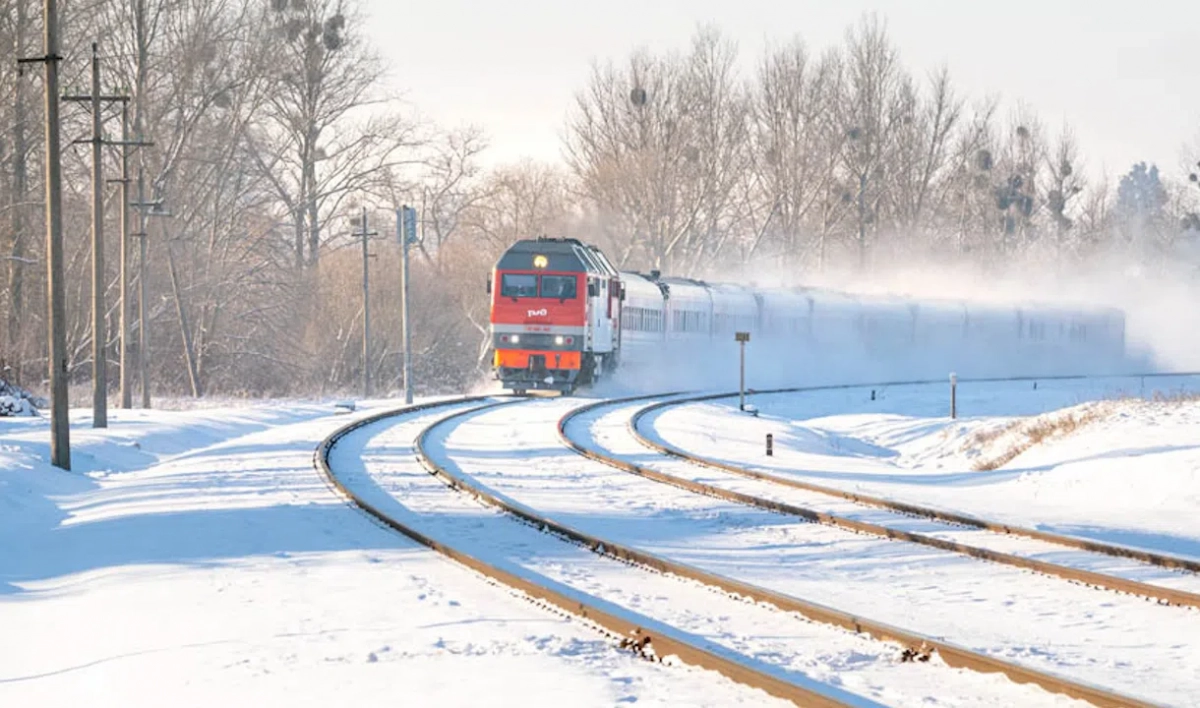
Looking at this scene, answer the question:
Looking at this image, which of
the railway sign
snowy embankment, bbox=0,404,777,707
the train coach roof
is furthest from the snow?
the railway sign

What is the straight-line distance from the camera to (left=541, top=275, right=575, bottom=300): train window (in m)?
36.2

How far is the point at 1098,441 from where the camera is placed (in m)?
21.8

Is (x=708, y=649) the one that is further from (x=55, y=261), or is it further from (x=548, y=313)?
(x=548, y=313)

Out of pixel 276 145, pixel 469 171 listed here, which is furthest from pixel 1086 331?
pixel 276 145

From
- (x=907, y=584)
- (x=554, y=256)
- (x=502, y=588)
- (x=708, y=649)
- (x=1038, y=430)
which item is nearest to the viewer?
(x=708, y=649)

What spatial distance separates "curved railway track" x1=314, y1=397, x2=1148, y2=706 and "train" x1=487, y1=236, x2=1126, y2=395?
17072 millimetres

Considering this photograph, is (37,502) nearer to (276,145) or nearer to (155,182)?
(155,182)

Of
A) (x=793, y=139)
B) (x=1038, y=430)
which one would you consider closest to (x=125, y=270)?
(x=1038, y=430)

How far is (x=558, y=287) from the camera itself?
36.5 m

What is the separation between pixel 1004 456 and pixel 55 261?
1419 cm

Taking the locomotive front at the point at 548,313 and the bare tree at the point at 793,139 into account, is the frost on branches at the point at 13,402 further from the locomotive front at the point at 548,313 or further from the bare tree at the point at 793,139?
the bare tree at the point at 793,139

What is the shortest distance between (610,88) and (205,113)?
22.9 metres

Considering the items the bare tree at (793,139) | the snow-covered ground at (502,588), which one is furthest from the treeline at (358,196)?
the snow-covered ground at (502,588)

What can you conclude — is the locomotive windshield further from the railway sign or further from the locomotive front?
the railway sign
